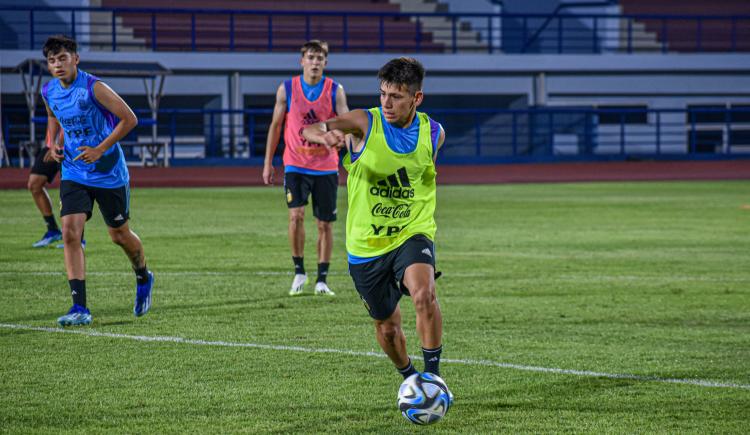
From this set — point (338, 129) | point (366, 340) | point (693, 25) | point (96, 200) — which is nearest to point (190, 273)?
point (96, 200)

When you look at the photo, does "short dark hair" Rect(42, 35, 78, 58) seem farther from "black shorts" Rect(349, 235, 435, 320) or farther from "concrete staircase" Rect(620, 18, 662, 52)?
"concrete staircase" Rect(620, 18, 662, 52)

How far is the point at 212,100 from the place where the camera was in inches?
1560

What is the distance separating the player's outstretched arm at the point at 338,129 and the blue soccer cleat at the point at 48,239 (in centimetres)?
889

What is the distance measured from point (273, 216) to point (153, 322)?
10561 mm

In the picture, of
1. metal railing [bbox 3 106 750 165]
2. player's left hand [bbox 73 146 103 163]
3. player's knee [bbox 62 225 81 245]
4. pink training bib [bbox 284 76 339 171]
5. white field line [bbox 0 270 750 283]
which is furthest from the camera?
metal railing [bbox 3 106 750 165]

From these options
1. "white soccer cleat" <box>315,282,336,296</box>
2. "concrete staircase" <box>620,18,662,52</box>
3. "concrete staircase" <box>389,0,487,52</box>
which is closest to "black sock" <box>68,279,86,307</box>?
"white soccer cleat" <box>315,282,336,296</box>

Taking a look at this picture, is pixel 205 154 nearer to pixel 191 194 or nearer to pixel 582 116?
pixel 191 194

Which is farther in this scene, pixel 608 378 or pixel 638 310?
pixel 638 310

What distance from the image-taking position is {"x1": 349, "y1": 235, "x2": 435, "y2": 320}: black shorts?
5758mm

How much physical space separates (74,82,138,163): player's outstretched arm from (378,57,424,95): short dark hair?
3274 millimetres

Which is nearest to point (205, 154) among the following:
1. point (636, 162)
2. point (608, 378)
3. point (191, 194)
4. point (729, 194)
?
point (191, 194)

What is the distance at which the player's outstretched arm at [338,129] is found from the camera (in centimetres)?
562

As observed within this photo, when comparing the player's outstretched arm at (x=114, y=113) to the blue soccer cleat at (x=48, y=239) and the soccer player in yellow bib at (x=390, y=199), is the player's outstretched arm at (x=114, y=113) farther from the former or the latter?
the blue soccer cleat at (x=48, y=239)

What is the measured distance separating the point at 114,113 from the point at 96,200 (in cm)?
68
